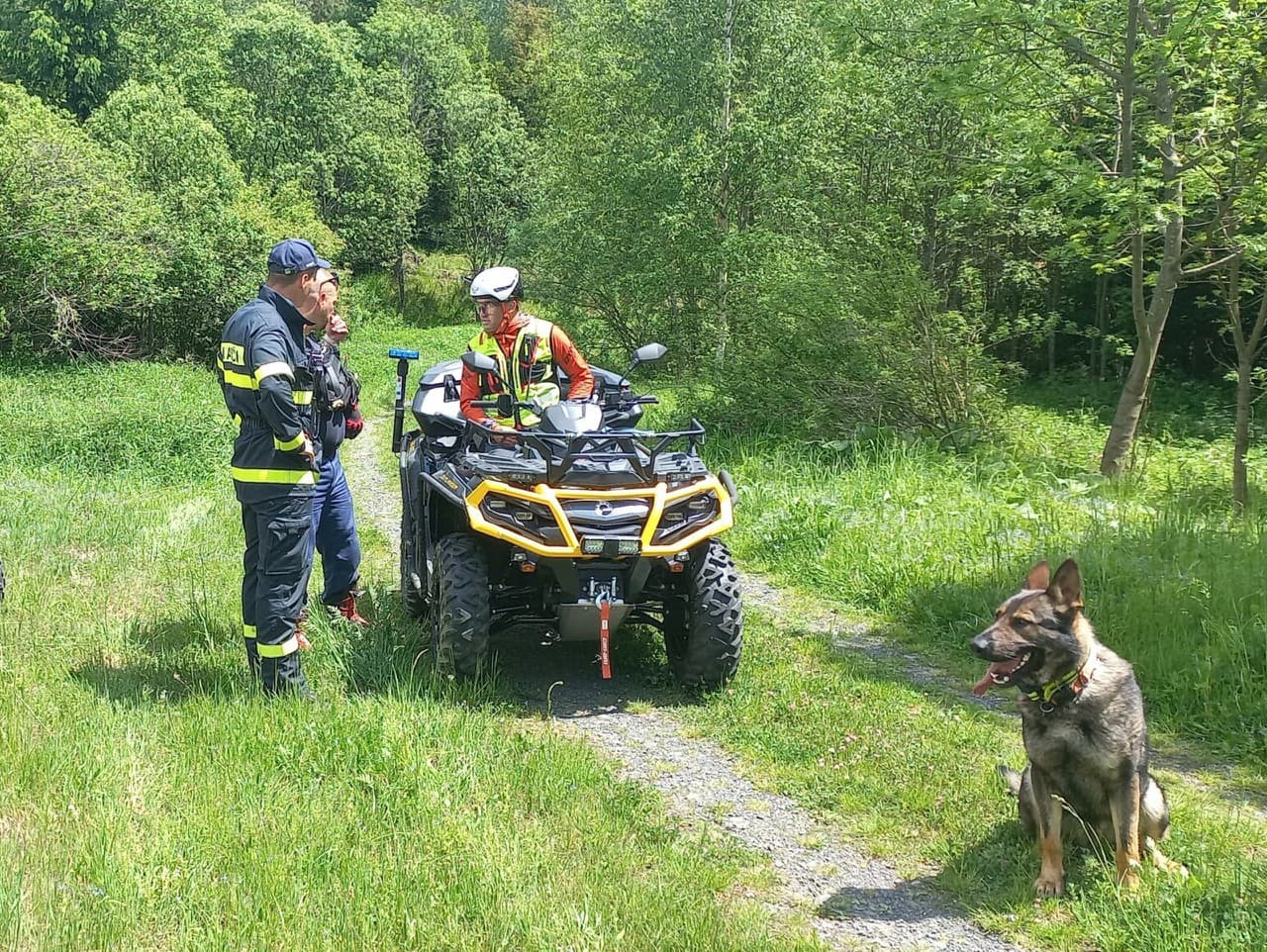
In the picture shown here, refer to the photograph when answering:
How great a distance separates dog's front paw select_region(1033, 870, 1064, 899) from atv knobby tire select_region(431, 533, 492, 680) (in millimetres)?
2677

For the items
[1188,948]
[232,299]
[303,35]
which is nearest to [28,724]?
[1188,948]

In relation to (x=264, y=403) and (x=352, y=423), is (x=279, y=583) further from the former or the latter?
(x=352, y=423)

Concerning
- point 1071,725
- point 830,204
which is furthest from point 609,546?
point 830,204

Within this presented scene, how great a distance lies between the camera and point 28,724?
4215 millimetres

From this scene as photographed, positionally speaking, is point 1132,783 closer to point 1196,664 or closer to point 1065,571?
point 1065,571

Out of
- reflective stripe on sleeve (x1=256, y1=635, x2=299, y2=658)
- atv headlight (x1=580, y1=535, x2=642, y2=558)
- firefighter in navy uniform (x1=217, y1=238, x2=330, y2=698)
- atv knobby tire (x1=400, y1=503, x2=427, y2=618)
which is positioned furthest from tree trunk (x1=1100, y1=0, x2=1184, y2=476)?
reflective stripe on sleeve (x1=256, y1=635, x2=299, y2=658)

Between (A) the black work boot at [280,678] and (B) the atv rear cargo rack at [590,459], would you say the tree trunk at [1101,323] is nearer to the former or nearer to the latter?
(B) the atv rear cargo rack at [590,459]

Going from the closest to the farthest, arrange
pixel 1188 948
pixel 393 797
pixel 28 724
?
pixel 1188 948 → pixel 393 797 → pixel 28 724

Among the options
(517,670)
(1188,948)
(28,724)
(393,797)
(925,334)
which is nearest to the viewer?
(1188,948)

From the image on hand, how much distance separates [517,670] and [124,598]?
252cm

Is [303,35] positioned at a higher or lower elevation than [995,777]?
higher

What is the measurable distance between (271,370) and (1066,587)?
130 inches

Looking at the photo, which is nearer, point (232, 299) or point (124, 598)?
point (124, 598)

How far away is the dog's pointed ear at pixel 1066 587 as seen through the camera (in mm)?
3412
